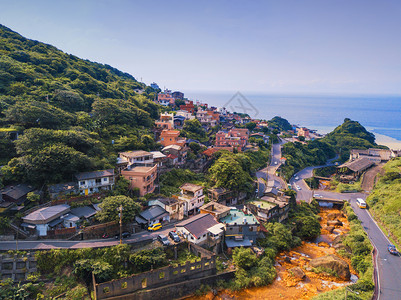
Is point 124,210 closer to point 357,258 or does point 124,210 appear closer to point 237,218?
point 237,218

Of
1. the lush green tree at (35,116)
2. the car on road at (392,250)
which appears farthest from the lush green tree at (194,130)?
the car on road at (392,250)

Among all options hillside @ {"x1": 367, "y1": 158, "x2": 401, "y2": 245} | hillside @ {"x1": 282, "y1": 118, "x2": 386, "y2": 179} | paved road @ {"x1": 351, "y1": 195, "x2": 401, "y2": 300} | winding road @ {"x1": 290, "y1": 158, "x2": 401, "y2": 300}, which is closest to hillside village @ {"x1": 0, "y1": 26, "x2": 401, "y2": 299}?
winding road @ {"x1": 290, "y1": 158, "x2": 401, "y2": 300}

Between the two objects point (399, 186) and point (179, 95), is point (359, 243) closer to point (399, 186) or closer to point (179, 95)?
point (399, 186)

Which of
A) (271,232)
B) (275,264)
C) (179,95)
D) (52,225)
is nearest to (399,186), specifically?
(271,232)

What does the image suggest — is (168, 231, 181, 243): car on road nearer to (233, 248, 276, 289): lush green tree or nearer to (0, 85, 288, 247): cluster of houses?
(0, 85, 288, 247): cluster of houses

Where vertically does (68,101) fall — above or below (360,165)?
above

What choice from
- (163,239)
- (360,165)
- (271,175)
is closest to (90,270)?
(163,239)
